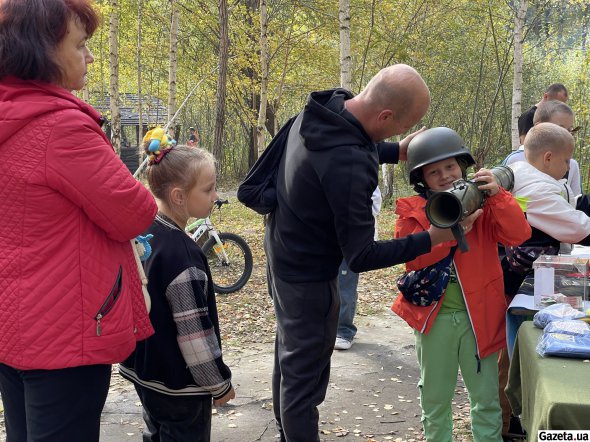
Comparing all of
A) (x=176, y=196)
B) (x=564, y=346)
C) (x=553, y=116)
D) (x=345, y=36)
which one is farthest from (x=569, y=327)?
(x=345, y=36)

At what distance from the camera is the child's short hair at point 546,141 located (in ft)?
10.6

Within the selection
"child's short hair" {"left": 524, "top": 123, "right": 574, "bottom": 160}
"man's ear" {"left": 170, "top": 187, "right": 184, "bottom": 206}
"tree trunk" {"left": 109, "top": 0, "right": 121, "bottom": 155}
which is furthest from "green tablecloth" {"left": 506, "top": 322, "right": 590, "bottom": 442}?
"tree trunk" {"left": 109, "top": 0, "right": 121, "bottom": 155}

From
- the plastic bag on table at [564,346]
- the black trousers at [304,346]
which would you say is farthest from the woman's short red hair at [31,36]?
the plastic bag on table at [564,346]

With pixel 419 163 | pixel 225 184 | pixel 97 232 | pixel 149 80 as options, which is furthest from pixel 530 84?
pixel 97 232

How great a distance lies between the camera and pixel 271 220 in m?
2.99

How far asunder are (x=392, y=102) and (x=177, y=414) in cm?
148

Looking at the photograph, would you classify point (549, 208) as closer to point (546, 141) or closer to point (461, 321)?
→ point (546, 141)

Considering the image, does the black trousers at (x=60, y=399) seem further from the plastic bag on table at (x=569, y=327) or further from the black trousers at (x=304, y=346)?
the plastic bag on table at (x=569, y=327)

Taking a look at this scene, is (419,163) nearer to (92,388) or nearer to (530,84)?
(92,388)

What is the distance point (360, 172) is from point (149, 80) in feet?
77.2

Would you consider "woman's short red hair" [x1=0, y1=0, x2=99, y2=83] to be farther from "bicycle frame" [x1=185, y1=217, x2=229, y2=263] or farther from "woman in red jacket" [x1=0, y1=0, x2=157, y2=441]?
"bicycle frame" [x1=185, y1=217, x2=229, y2=263]

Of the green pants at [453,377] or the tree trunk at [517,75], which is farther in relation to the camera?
the tree trunk at [517,75]

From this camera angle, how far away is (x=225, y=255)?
760cm

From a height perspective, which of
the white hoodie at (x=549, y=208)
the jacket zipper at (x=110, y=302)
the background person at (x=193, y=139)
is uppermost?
the background person at (x=193, y=139)
